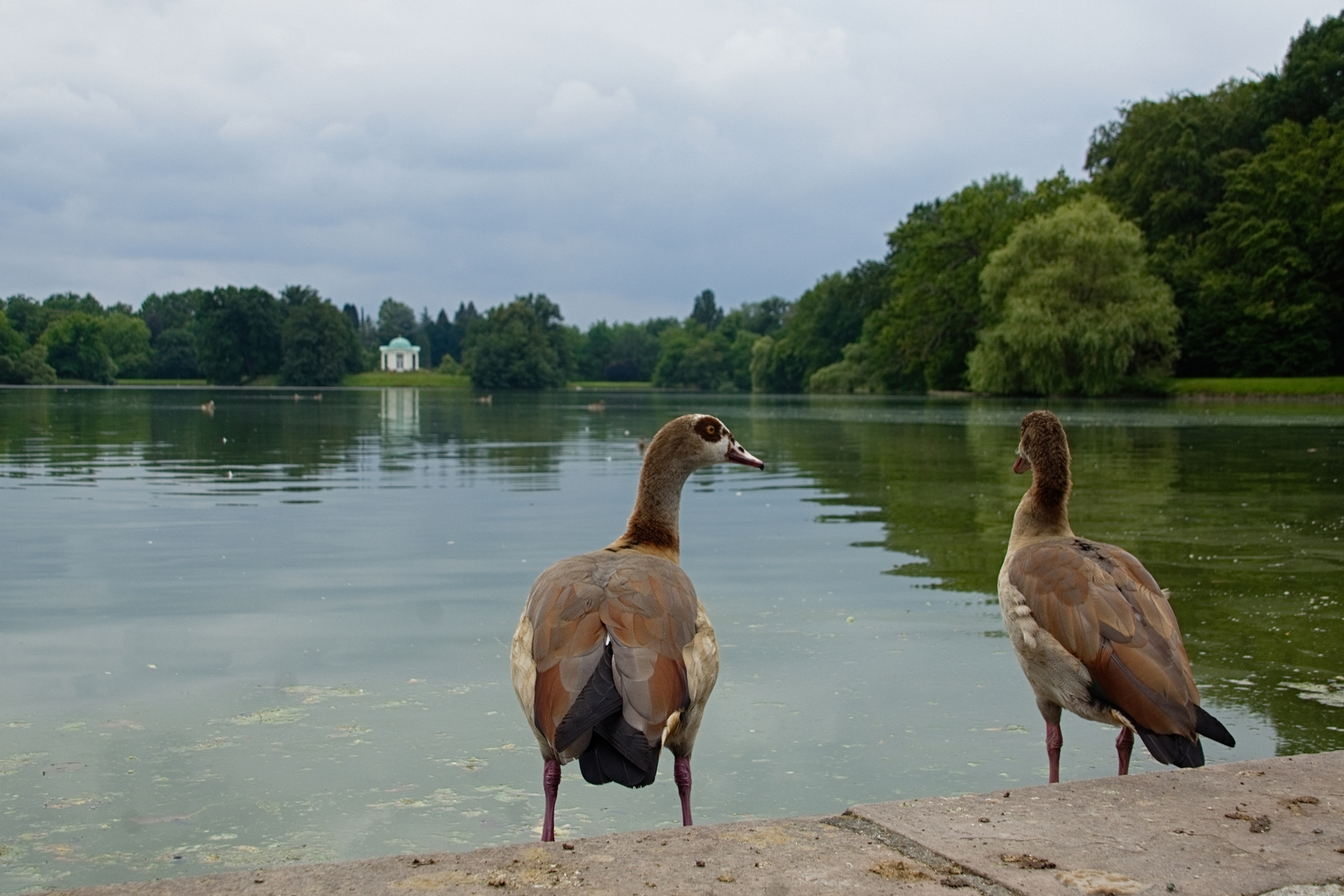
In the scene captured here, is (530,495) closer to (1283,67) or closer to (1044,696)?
(1044,696)

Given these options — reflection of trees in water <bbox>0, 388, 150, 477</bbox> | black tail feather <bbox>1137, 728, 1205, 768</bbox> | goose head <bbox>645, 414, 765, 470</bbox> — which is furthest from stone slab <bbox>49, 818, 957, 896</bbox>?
reflection of trees in water <bbox>0, 388, 150, 477</bbox>

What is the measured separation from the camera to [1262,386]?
73.2 meters

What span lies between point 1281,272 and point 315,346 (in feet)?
445

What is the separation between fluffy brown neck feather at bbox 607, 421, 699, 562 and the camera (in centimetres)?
639

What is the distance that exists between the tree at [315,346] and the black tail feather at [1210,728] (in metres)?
182

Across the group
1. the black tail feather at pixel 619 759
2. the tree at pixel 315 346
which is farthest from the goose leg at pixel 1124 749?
the tree at pixel 315 346

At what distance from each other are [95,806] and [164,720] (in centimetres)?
150

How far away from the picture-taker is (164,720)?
289 inches

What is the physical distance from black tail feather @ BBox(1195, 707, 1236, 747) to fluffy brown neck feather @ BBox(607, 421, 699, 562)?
244cm

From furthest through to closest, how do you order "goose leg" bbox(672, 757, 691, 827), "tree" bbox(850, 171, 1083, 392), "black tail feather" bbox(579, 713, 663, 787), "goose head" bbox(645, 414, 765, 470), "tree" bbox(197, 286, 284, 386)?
1. "tree" bbox(197, 286, 284, 386)
2. "tree" bbox(850, 171, 1083, 392)
3. "goose head" bbox(645, 414, 765, 470)
4. "goose leg" bbox(672, 757, 691, 827)
5. "black tail feather" bbox(579, 713, 663, 787)

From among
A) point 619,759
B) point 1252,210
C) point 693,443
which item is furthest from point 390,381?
point 619,759

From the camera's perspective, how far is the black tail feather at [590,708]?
4242 mm

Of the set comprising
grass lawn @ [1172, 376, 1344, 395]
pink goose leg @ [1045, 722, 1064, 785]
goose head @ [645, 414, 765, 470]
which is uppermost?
grass lawn @ [1172, 376, 1344, 395]

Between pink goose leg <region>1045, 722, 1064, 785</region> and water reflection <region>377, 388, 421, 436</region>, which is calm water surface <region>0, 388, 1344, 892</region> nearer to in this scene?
pink goose leg <region>1045, 722, 1064, 785</region>
